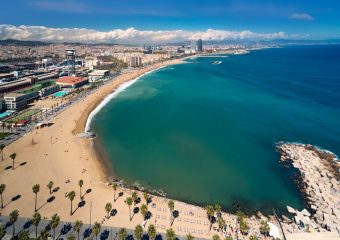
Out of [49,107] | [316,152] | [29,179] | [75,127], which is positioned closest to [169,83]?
[49,107]

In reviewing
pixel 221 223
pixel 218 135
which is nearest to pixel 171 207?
pixel 221 223

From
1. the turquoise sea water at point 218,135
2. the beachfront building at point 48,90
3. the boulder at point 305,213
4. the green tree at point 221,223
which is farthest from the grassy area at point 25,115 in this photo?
the boulder at point 305,213

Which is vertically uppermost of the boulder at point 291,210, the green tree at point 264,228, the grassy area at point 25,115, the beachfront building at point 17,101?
the beachfront building at point 17,101

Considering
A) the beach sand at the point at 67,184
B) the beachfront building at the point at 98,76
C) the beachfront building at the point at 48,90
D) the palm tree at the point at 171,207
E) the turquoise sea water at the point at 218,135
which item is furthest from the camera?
the beachfront building at the point at 98,76

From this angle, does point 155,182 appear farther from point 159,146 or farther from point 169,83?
point 169,83

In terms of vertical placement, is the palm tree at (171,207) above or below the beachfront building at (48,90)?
below

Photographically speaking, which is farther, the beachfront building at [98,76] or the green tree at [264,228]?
the beachfront building at [98,76]

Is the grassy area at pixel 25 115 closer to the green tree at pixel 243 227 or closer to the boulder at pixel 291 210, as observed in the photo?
the green tree at pixel 243 227
